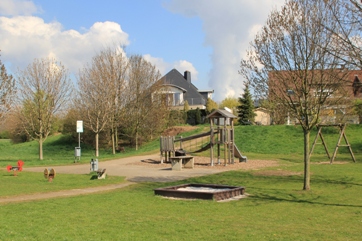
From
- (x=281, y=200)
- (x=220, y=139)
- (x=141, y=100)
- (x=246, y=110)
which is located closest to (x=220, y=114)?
(x=220, y=139)

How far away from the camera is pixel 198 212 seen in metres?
10.4

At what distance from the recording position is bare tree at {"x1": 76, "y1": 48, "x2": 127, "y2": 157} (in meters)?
36.2

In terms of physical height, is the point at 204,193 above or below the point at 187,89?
below

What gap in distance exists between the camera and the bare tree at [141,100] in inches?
1650

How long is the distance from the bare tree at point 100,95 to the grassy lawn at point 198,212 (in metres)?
17.3

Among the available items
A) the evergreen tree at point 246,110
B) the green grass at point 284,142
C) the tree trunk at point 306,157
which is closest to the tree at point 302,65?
the tree trunk at point 306,157

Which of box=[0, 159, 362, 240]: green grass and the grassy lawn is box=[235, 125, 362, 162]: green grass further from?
box=[0, 159, 362, 240]: green grass

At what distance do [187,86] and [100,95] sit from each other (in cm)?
3360

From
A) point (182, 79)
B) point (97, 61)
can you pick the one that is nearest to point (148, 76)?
point (97, 61)

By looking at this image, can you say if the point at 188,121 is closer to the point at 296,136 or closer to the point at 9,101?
the point at 296,136

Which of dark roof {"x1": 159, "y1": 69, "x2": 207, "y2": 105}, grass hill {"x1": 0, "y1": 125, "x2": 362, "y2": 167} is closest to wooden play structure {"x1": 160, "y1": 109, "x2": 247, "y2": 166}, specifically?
grass hill {"x1": 0, "y1": 125, "x2": 362, "y2": 167}

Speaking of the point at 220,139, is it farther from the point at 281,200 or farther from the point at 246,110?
the point at 246,110

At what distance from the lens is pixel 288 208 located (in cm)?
1099

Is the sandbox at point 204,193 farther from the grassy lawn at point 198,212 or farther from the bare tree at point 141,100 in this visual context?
the bare tree at point 141,100
